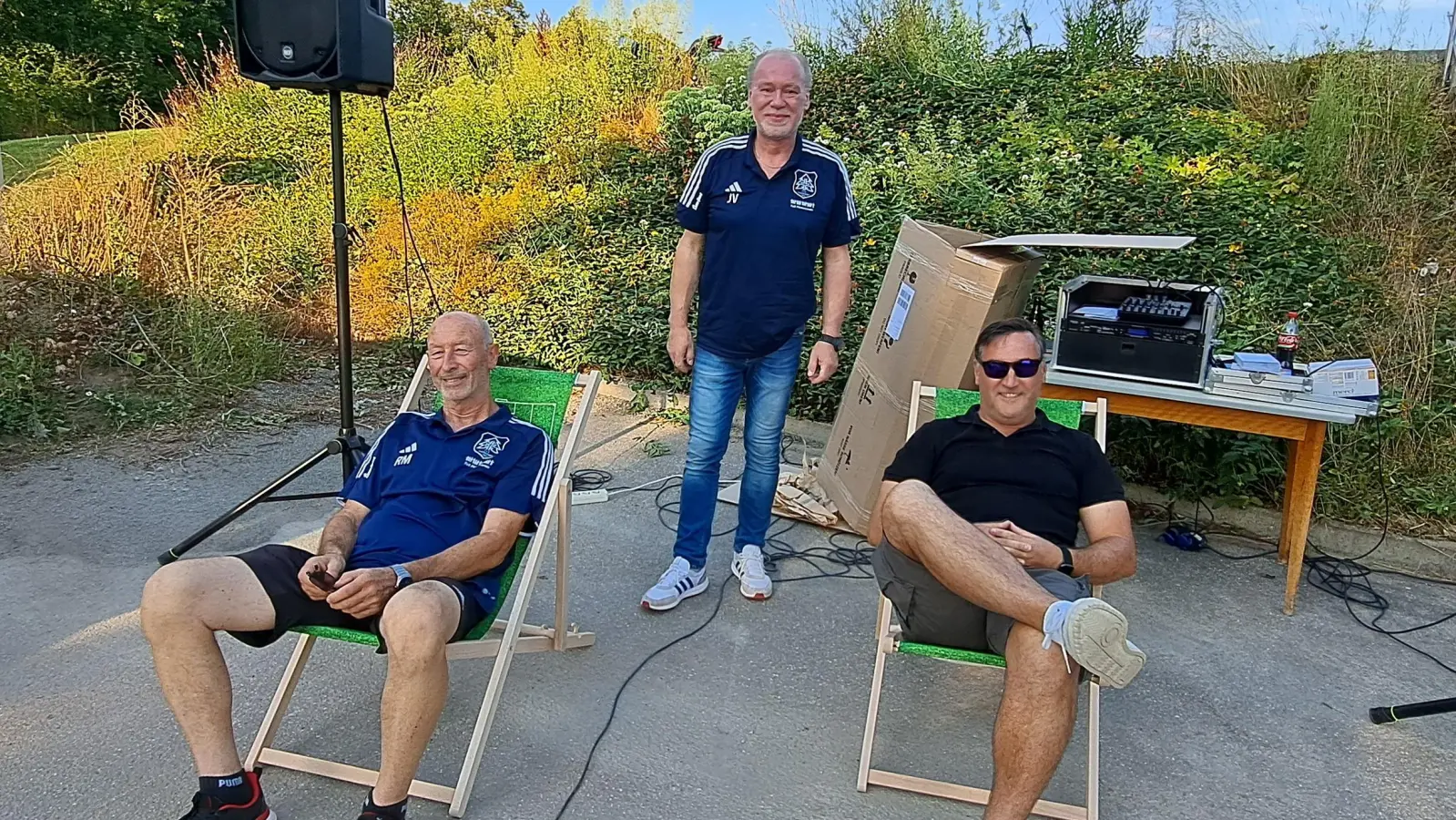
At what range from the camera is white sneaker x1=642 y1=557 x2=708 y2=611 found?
3273mm

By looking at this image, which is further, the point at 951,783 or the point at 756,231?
the point at 756,231

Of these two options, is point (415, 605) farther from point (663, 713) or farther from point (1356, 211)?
point (1356, 211)

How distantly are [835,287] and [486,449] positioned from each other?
137 centimetres

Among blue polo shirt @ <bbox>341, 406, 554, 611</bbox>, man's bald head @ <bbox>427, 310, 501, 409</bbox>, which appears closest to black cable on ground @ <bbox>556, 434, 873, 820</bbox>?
blue polo shirt @ <bbox>341, 406, 554, 611</bbox>

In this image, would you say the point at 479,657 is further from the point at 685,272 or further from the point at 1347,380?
the point at 1347,380

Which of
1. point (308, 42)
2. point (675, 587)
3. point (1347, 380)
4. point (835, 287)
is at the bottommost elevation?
point (675, 587)

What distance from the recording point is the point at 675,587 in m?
3.32

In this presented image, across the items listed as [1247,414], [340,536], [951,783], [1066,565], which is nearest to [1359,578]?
[1247,414]

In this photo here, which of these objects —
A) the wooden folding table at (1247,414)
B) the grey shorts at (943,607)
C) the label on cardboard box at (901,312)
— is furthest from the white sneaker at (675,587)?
the wooden folding table at (1247,414)

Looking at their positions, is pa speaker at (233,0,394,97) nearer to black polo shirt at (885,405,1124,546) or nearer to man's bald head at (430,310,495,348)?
man's bald head at (430,310,495,348)

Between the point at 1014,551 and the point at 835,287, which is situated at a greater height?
the point at 835,287

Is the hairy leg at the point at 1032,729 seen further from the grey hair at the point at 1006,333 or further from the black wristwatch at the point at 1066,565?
the grey hair at the point at 1006,333

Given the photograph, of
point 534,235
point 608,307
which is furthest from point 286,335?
point 608,307

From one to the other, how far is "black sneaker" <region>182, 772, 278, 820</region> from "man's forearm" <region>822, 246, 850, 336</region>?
7.12ft
